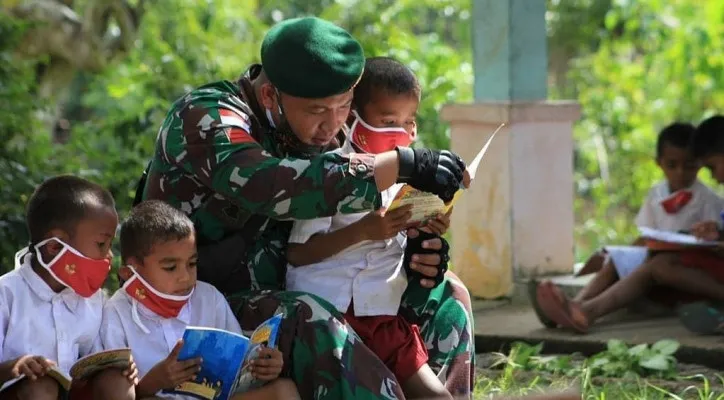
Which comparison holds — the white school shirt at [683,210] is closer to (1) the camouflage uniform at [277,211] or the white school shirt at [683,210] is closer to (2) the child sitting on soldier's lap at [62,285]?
(1) the camouflage uniform at [277,211]

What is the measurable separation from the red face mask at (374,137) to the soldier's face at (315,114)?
192 millimetres

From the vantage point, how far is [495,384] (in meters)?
5.55

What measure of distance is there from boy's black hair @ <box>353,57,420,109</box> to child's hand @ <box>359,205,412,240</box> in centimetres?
41

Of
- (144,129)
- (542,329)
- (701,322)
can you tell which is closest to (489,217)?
(542,329)

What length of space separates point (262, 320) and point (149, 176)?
63cm

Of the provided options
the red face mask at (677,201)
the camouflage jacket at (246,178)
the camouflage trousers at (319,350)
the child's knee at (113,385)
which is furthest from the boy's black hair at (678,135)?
the child's knee at (113,385)

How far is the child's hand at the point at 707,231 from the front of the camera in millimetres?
6328

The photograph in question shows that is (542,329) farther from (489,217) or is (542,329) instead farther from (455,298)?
(455,298)

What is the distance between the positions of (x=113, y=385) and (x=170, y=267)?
0.40 meters

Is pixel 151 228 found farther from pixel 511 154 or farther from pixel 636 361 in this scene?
pixel 511 154

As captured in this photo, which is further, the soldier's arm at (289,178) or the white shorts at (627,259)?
the white shorts at (627,259)

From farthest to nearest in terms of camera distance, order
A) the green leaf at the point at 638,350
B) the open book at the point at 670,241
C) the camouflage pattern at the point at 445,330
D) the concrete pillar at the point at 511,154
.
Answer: the concrete pillar at the point at 511,154
the open book at the point at 670,241
the green leaf at the point at 638,350
the camouflage pattern at the point at 445,330

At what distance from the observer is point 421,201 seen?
399 cm

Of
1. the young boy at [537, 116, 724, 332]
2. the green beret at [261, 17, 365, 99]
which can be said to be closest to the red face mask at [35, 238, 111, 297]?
the green beret at [261, 17, 365, 99]
